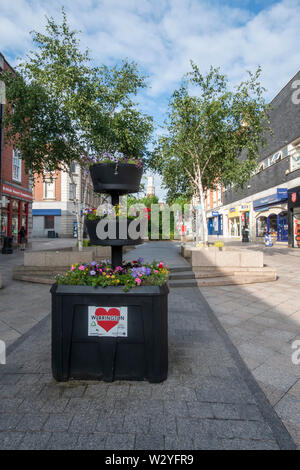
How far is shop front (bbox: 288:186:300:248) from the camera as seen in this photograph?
1827 cm

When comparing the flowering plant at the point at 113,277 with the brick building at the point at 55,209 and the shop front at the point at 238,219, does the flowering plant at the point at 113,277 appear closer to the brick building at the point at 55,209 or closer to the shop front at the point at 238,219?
the shop front at the point at 238,219

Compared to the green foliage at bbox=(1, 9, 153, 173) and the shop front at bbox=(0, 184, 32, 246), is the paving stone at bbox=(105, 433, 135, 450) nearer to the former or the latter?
the green foliage at bbox=(1, 9, 153, 173)

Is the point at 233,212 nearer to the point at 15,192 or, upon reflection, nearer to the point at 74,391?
the point at 15,192

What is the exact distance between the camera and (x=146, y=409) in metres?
2.29

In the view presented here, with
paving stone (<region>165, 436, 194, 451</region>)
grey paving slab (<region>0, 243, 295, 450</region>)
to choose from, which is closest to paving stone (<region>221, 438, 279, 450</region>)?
grey paving slab (<region>0, 243, 295, 450</region>)

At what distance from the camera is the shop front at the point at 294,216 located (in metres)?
18.3

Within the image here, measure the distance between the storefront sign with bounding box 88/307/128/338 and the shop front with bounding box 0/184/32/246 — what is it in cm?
1787

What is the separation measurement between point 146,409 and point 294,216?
773 inches

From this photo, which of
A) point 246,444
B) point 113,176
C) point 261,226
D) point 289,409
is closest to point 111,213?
point 113,176

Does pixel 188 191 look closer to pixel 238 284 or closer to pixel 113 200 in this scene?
pixel 238 284

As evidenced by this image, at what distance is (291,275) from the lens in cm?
916

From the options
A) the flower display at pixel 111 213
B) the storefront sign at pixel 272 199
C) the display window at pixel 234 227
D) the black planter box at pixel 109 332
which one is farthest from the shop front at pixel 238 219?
the black planter box at pixel 109 332
